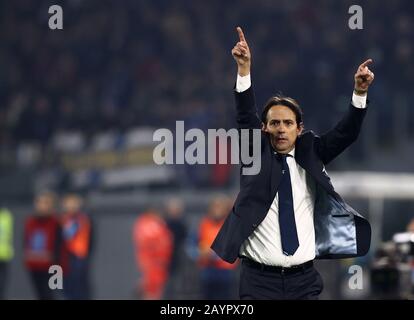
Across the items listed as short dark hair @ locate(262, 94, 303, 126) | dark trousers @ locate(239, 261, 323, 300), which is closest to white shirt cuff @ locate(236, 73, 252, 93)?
short dark hair @ locate(262, 94, 303, 126)

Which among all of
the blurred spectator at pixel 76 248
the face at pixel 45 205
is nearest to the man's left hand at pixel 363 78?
the face at pixel 45 205

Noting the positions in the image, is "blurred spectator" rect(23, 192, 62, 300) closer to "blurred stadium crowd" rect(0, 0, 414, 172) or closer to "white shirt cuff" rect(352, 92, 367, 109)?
"blurred stadium crowd" rect(0, 0, 414, 172)

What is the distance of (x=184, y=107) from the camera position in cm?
2103

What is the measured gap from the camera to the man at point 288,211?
6.99m

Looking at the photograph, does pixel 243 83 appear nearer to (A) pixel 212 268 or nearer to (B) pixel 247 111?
(B) pixel 247 111

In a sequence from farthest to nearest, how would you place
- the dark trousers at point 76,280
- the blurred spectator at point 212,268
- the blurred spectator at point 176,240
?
the blurred spectator at point 176,240, the dark trousers at point 76,280, the blurred spectator at point 212,268

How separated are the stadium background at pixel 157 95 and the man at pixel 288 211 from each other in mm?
9996

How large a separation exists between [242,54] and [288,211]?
852 millimetres

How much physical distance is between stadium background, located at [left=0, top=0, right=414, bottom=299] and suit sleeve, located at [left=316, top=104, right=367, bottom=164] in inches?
393

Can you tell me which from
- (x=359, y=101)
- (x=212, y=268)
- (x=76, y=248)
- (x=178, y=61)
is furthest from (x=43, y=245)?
(x=359, y=101)

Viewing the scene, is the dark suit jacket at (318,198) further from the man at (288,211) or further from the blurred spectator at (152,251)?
the blurred spectator at (152,251)

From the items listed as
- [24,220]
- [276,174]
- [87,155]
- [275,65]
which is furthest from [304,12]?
[276,174]

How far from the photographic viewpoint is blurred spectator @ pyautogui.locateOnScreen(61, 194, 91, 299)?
1834 centimetres

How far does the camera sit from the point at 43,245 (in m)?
17.2
